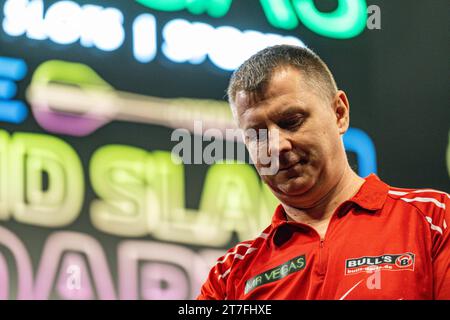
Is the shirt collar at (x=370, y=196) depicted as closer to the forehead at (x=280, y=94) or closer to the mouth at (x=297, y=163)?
the mouth at (x=297, y=163)

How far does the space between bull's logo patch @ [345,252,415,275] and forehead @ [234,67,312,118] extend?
363mm

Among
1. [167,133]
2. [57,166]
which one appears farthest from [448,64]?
[57,166]

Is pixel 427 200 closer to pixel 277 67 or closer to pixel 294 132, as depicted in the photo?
pixel 294 132

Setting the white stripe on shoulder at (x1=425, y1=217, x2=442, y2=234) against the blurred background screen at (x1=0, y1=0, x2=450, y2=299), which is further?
the blurred background screen at (x1=0, y1=0, x2=450, y2=299)

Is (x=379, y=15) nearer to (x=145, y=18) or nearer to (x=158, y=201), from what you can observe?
(x=145, y=18)

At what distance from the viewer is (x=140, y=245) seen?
2.95 metres

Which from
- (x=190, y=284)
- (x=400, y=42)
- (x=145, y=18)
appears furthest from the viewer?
(x=400, y=42)

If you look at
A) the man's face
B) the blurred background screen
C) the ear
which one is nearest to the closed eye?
the man's face

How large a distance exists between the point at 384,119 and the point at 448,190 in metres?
0.41

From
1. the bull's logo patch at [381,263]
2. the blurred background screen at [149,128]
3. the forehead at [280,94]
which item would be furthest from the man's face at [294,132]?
the blurred background screen at [149,128]

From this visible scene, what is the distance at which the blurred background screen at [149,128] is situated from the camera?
2893mm

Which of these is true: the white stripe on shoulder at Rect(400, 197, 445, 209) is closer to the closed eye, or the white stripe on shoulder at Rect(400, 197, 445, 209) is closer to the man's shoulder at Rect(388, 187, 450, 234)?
the man's shoulder at Rect(388, 187, 450, 234)

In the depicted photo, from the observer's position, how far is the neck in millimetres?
1665

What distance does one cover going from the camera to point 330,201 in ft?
5.47
